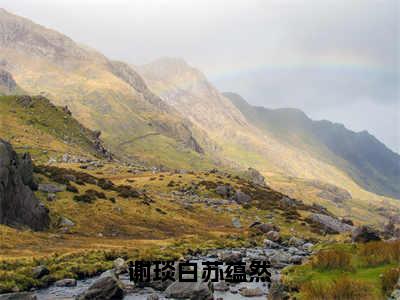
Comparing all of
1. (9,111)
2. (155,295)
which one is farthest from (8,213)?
(9,111)

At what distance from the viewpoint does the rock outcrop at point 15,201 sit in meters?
48.9

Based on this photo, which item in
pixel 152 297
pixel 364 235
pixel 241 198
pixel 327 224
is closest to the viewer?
pixel 152 297

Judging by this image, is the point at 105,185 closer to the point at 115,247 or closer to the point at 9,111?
the point at 115,247

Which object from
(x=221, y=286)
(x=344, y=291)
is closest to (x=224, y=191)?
(x=221, y=286)

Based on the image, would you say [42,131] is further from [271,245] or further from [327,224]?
[271,245]

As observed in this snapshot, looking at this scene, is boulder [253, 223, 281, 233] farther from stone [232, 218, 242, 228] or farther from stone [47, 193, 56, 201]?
stone [47, 193, 56, 201]

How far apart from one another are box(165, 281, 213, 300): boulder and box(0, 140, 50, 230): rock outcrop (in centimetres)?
2776

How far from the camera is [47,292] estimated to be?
29609 mm

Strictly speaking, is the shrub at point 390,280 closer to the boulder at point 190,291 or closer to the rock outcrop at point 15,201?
the boulder at point 190,291

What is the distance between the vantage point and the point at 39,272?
106 ft

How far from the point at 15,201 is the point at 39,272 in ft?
69.2

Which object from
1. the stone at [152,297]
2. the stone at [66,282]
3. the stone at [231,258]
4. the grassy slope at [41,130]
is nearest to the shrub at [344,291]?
the stone at [152,297]

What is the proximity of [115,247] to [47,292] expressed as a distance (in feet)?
57.6

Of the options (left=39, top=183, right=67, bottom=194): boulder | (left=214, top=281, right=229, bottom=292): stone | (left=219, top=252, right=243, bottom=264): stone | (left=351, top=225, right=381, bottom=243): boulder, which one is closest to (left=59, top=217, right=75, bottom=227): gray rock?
(left=39, top=183, right=67, bottom=194): boulder
